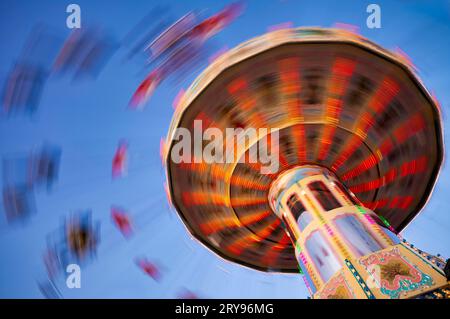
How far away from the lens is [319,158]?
6.62 metres

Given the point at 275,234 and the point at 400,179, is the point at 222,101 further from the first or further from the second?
the point at 400,179

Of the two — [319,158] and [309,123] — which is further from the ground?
[309,123]

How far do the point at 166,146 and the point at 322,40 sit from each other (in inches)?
134

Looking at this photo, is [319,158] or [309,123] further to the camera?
[319,158]

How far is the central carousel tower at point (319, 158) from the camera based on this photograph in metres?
4.52

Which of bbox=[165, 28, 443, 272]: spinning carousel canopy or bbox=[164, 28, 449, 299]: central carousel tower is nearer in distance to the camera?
bbox=[164, 28, 449, 299]: central carousel tower

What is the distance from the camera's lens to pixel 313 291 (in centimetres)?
458

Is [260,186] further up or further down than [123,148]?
further down

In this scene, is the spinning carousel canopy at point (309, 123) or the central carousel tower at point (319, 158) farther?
the spinning carousel canopy at point (309, 123)

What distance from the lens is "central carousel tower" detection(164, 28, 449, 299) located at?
452 centimetres

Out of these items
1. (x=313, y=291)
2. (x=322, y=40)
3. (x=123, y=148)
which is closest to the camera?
(x=313, y=291)

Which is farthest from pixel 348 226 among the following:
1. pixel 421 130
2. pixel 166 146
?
pixel 166 146

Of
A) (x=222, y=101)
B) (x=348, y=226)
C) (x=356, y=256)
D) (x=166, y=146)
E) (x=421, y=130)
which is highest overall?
(x=222, y=101)

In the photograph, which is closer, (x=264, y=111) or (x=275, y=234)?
(x=264, y=111)
